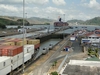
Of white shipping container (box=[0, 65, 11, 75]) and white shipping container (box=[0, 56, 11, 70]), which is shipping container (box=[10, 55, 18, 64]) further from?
white shipping container (box=[0, 65, 11, 75])

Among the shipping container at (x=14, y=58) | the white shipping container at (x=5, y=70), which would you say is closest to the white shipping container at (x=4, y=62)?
the white shipping container at (x=5, y=70)

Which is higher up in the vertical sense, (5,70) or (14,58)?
(14,58)

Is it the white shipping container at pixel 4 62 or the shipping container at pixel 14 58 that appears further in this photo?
the shipping container at pixel 14 58

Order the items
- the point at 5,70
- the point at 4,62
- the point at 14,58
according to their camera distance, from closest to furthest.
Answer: the point at 4,62
the point at 5,70
the point at 14,58

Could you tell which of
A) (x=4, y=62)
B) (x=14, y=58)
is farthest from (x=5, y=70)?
(x=14, y=58)

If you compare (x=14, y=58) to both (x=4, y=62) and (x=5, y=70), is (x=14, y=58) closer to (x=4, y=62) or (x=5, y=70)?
(x=5, y=70)

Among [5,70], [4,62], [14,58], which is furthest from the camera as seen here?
[14,58]

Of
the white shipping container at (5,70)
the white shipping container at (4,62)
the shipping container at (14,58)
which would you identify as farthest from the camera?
the shipping container at (14,58)

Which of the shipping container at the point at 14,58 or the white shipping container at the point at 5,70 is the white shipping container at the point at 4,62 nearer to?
the white shipping container at the point at 5,70

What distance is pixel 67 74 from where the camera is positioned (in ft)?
53.3

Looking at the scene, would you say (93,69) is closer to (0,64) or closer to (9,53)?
(0,64)

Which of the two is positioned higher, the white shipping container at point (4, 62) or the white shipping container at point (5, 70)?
the white shipping container at point (4, 62)

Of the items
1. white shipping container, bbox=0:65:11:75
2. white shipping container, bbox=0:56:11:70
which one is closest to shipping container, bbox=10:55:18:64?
white shipping container, bbox=0:56:11:70

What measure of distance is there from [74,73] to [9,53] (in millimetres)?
15714
